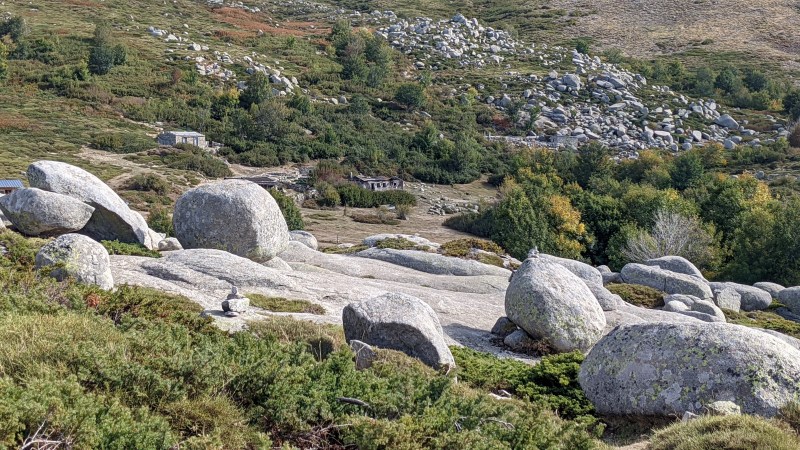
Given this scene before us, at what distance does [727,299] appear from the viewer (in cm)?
3067

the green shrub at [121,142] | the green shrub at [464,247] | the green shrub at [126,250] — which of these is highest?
the green shrub at [126,250]

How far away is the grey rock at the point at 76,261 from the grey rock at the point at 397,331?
503 cm

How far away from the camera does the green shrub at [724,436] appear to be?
8320 mm

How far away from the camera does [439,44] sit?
10850 centimetres

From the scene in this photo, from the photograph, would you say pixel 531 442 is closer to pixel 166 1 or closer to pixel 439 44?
pixel 439 44

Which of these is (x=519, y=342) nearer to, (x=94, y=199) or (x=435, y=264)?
(x=435, y=264)

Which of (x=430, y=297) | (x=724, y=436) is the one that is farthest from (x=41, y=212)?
(x=724, y=436)

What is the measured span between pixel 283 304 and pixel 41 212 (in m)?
7.62

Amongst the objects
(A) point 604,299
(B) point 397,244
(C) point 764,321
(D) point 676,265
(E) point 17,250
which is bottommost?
(B) point 397,244

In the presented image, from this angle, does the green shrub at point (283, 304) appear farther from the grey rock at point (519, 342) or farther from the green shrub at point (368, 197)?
the green shrub at point (368, 197)

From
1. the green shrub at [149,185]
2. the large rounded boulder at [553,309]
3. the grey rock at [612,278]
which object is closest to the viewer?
the large rounded boulder at [553,309]

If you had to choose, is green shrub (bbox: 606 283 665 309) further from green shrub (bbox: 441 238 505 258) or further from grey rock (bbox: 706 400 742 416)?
grey rock (bbox: 706 400 742 416)

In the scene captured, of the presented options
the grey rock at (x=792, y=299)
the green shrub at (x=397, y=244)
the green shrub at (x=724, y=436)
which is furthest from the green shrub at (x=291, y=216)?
the green shrub at (x=724, y=436)

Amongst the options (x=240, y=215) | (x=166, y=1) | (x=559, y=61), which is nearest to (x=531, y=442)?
(x=240, y=215)
